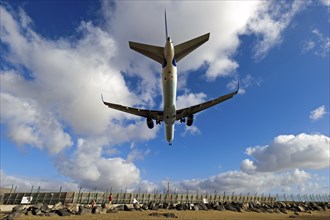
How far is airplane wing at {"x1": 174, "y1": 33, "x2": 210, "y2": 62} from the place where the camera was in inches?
1128

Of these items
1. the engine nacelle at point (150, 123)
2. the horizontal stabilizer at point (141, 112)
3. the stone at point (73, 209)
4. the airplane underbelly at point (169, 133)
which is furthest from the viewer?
the engine nacelle at point (150, 123)

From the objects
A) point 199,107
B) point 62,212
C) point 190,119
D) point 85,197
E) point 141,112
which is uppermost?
point 199,107

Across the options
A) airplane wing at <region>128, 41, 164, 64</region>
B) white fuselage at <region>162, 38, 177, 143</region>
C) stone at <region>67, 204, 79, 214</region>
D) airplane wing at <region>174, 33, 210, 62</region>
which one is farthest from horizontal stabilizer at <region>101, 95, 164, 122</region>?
stone at <region>67, 204, 79, 214</region>

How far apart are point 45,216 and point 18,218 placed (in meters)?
2.85

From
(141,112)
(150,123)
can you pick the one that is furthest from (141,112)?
(150,123)

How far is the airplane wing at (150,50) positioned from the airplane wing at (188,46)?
1.87 meters

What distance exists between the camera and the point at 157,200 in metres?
72.4

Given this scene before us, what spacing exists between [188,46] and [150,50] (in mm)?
4481

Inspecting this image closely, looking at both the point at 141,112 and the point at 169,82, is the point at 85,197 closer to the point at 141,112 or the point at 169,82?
the point at 141,112

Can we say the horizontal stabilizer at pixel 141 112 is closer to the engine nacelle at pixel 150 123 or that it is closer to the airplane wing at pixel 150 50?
the engine nacelle at pixel 150 123

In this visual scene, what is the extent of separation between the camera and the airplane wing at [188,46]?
94.0 ft

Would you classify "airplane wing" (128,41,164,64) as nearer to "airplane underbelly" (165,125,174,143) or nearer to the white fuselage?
the white fuselage

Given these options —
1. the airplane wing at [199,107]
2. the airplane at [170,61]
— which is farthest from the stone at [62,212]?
the airplane wing at [199,107]

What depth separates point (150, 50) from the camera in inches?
1211
